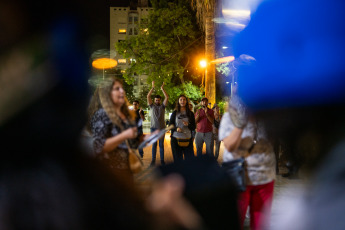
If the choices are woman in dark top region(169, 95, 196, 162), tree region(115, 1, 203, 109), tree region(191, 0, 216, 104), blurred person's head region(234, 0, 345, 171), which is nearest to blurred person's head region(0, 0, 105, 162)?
blurred person's head region(234, 0, 345, 171)

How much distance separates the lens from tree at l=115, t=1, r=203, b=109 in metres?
25.5

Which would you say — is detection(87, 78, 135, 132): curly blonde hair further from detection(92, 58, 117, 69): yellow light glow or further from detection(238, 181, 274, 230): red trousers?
detection(238, 181, 274, 230): red trousers

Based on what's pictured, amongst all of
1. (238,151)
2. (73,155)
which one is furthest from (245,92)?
(73,155)

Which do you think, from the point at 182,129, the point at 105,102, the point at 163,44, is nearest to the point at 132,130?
the point at 105,102

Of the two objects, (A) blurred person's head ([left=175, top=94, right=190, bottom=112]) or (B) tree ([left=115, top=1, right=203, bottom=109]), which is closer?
(A) blurred person's head ([left=175, top=94, right=190, bottom=112])

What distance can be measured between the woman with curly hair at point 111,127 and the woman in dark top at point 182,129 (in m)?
4.00

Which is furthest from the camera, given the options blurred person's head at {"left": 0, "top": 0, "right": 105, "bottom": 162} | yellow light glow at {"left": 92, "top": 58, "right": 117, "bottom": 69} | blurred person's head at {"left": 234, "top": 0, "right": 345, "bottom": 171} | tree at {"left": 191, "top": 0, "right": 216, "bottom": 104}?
tree at {"left": 191, "top": 0, "right": 216, "bottom": 104}

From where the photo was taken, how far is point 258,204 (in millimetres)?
2691

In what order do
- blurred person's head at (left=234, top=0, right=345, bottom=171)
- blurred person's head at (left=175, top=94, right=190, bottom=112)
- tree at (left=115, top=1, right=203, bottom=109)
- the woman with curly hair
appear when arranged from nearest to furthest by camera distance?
the woman with curly hair → blurred person's head at (left=234, top=0, right=345, bottom=171) → blurred person's head at (left=175, top=94, right=190, bottom=112) → tree at (left=115, top=1, right=203, bottom=109)

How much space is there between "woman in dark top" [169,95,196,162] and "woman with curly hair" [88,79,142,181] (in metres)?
4.00

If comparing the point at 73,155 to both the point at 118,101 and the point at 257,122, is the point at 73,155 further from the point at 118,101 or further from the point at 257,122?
the point at 257,122

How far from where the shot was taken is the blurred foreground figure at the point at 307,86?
111 inches

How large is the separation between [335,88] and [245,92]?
1488 mm

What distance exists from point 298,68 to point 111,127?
6.10 feet
